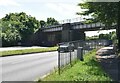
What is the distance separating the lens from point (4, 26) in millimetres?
117000

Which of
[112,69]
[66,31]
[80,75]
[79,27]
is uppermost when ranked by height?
[79,27]

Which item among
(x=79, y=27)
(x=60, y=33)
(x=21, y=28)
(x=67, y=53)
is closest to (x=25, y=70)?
(x=67, y=53)

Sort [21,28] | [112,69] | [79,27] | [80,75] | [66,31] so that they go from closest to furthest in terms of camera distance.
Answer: [80,75] → [112,69] → [79,27] → [66,31] → [21,28]

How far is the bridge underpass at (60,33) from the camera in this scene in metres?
101

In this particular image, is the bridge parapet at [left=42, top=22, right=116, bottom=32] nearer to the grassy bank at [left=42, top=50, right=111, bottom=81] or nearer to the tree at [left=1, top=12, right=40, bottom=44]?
the tree at [left=1, top=12, right=40, bottom=44]

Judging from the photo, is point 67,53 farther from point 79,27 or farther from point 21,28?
point 21,28

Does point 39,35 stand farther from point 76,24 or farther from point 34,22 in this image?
point 76,24

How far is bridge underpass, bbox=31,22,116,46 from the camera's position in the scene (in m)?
101

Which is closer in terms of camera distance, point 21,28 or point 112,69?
point 112,69

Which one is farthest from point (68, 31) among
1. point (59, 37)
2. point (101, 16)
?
point (101, 16)

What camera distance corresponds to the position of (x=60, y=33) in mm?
117875

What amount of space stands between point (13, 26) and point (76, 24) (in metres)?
29.4

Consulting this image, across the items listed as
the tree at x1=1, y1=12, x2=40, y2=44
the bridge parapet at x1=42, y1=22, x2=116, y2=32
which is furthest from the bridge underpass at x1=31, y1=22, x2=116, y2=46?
the tree at x1=1, y1=12, x2=40, y2=44

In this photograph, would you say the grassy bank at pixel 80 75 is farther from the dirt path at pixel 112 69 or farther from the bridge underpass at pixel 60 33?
the bridge underpass at pixel 60 33
